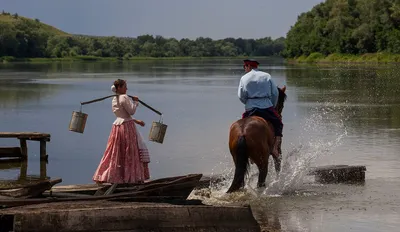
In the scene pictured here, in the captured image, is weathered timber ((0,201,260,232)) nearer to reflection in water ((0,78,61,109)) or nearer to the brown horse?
the brown horse

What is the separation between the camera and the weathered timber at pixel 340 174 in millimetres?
14438

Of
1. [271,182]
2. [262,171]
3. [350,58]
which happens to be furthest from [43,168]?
[350,58]

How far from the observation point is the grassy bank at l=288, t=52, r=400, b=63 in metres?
97.1

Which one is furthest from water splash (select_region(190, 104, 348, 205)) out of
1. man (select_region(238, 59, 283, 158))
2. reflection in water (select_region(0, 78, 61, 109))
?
reflection in water (select_region(0, 78, 61, 109))

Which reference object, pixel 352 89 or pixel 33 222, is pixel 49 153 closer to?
pixel 33 222

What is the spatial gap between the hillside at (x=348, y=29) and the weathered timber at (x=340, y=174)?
83.4 m

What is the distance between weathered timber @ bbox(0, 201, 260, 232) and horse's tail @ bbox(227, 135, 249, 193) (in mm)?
2626

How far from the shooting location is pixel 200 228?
9.80 metres

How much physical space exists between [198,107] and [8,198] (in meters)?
22.9

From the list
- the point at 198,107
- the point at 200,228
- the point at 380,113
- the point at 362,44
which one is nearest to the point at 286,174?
the point at 200,228

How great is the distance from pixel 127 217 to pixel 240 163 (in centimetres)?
348

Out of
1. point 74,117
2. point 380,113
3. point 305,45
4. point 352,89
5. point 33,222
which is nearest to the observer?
point 33,222

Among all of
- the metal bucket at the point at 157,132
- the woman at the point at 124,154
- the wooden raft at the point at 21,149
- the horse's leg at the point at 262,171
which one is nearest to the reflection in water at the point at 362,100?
the wooden raft at the point at 21,149

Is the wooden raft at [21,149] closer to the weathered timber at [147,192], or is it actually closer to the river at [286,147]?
the river at [286,147]
